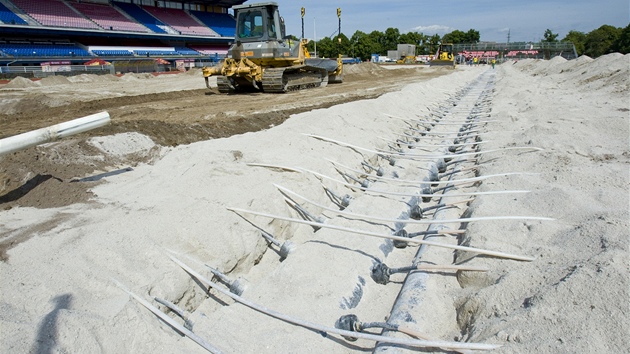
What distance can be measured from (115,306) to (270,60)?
12807mm

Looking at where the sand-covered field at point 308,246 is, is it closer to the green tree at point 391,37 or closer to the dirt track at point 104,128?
the dirt track at point 104,128

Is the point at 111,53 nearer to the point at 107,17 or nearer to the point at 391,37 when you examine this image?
the point at 107,17

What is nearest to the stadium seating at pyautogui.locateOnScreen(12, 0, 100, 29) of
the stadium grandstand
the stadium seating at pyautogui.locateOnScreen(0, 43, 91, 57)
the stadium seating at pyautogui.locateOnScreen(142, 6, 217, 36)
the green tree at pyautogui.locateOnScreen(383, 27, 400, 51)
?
the stadium grandstand

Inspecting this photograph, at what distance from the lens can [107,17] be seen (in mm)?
35531

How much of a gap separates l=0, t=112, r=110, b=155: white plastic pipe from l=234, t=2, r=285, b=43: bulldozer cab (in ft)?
35.8

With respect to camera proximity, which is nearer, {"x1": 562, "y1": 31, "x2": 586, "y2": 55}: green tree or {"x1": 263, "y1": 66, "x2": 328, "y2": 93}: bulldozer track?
{"x1": 263, "y1": 66, "x2": 328, "y2": 93}: bulldozer track

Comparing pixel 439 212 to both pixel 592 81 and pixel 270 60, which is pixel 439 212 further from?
pixel 592 81

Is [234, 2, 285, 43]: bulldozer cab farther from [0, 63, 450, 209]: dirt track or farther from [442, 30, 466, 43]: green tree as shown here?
[442, 30, 466, 43]: green tree

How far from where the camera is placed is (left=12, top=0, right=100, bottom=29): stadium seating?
3047cm

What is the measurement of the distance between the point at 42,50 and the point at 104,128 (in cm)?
2795

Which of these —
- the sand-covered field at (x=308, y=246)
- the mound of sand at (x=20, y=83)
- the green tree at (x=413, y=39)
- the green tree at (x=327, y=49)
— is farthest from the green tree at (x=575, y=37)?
the sand-covered field at (x=308, y=246)

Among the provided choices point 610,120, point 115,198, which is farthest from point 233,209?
point 610,120

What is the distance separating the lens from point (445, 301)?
2.80 m

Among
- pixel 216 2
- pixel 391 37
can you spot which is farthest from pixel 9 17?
pixel 391 37
